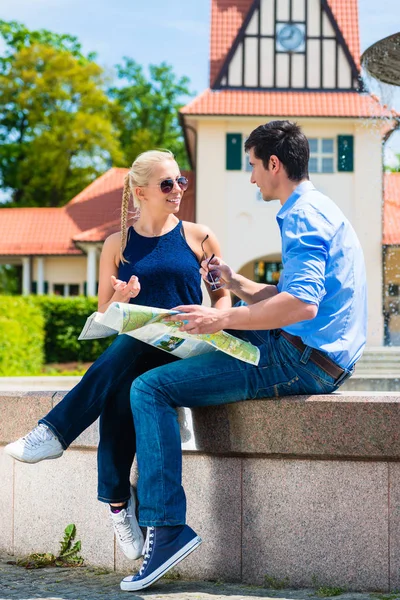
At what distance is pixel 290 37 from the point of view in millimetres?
26547

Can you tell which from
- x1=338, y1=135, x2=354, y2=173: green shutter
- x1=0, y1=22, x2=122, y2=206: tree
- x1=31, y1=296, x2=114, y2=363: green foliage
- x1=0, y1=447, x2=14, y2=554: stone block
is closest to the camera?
x1=0, y1=447, x2=14, y2=554: stone block

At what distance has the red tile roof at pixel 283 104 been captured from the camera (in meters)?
25.9

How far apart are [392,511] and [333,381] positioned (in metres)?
0.57

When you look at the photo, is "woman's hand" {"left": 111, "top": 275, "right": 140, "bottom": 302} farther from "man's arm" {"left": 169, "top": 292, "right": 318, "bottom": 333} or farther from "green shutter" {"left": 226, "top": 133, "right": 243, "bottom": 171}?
"green shutter" {"left": 226, "top": 133, "right": 243, "bottom": 171}

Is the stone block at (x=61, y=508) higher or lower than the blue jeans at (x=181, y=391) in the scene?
lower

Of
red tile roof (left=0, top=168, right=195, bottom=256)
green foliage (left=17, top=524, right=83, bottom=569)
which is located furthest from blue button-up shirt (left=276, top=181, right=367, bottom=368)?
red tile roof (left=0, top=168, right=195, bottom=256)

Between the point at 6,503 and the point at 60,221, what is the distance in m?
30.4

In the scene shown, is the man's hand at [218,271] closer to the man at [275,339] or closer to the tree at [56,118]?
the man at [275,339]

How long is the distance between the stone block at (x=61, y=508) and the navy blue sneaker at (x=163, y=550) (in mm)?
651

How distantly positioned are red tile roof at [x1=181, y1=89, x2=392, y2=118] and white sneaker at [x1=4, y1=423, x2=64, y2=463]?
22.4 m

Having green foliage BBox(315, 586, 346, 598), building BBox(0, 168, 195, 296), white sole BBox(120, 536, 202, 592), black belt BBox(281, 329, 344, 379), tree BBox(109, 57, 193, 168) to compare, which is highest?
tree BBox(109, 57, 193, 168)

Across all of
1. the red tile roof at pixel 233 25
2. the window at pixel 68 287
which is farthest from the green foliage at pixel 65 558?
the window at pixel 68 287

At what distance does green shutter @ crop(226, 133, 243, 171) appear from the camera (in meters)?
26.2

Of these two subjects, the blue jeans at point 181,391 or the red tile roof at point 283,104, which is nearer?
the blue jeans at point 181,391
